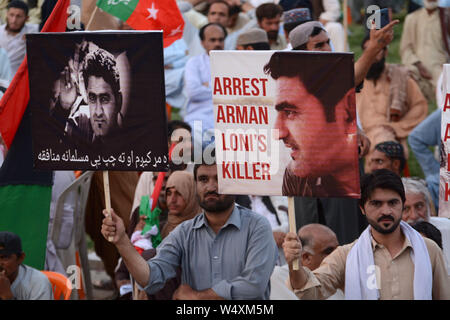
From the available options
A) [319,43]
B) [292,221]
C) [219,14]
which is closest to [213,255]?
[292,221]

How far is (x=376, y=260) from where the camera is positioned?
6.81 metres

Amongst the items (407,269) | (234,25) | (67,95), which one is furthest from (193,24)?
(407,269)

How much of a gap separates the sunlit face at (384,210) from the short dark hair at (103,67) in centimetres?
175

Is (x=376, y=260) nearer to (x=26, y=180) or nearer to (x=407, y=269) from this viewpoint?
(x=407, y=269)

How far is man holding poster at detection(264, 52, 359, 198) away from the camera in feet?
22.2

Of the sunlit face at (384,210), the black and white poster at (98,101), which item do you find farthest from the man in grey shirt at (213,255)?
the sunlit face at (384,210)

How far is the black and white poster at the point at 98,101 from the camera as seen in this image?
708 centimetres

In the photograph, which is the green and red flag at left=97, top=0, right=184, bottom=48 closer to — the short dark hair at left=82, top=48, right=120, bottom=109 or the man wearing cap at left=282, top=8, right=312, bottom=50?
the short dark hair at left=82, top=48, right=120, bottom=109

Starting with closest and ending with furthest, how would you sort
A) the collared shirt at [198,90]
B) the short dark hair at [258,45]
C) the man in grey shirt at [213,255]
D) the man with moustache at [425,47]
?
the man in grey shirt at [213,255]
the short dark hair at [258,45]
the collared shirt at [198,90]
the man with moustache at [425,47]

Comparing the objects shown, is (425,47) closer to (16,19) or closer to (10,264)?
(16,19)

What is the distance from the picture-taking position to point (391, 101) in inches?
429

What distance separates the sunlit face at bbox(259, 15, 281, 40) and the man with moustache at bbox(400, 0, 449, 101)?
5.73ft

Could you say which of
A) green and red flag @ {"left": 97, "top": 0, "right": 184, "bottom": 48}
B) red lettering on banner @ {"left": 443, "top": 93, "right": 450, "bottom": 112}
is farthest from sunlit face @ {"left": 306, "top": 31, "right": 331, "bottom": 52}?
red lettering on banner @ {"left": 443, "top": 93, "right": 450, "bottom": 112}

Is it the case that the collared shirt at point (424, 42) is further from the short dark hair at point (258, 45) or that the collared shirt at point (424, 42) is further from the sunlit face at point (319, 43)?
the sunlit face at point (319, 43)
